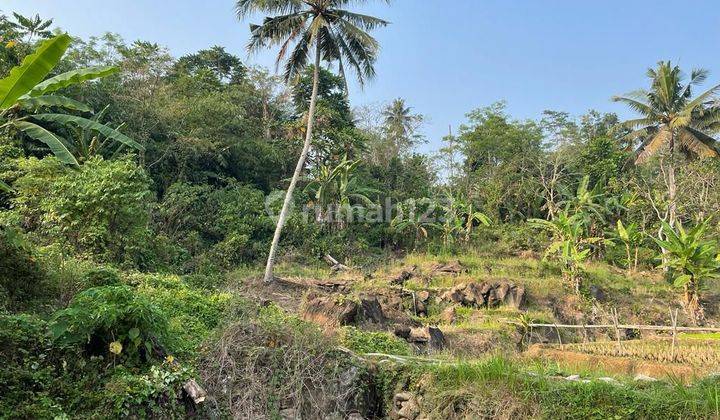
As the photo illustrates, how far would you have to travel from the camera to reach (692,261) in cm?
1714

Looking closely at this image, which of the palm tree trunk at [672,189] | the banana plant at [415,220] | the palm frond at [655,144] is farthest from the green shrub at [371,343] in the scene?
the palm frond at [655,144]

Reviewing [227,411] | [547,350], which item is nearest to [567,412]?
[227,411]

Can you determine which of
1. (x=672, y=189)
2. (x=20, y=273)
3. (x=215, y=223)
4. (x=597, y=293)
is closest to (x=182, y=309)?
(x=20, y=273)

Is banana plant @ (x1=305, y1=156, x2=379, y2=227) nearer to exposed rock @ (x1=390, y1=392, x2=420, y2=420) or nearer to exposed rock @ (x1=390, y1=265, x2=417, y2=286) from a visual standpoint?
exposed rock @ (x1=390, y1=265, x2=417, y2=286)

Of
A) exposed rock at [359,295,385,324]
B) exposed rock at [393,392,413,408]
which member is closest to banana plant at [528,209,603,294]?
exposed rock at [359,295,385,324]

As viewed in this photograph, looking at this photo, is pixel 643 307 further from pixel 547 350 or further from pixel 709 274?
pixel 547 350

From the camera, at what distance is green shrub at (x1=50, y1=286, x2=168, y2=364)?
5121 millimetres

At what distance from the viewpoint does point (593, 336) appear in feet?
51.6

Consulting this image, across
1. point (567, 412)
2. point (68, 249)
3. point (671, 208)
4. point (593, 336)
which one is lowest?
point (593, 336)

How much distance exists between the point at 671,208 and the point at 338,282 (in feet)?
51.4

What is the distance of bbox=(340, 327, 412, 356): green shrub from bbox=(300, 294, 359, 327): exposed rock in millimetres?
1970

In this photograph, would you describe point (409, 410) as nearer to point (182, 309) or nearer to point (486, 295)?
point (182, 309)

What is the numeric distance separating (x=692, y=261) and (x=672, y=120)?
9.38m

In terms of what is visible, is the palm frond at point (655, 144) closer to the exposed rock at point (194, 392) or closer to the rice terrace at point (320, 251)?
the rice terrace at point (320, 251)
